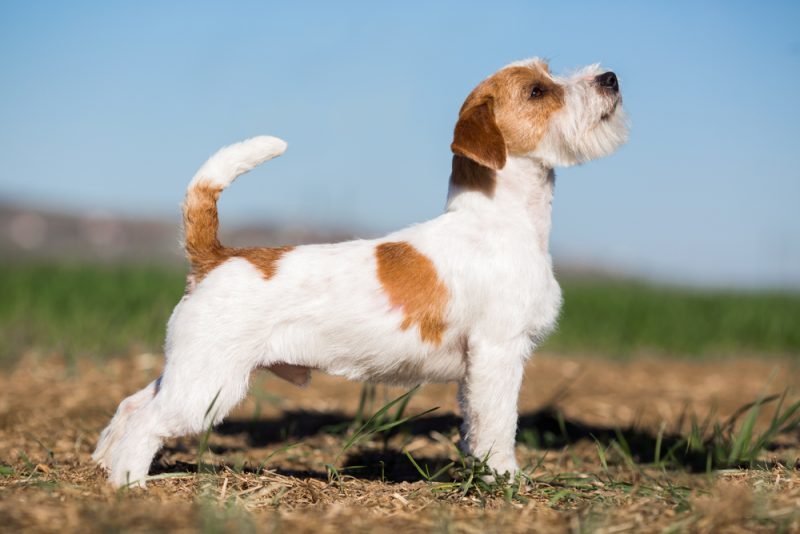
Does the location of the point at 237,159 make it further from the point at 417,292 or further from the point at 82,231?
the point at 82,231

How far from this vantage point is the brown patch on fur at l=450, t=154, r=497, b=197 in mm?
4062

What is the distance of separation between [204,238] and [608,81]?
7.59ft

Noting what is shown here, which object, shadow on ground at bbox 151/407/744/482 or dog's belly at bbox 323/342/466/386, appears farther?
shadow on ground at bbox 151/407/744/482

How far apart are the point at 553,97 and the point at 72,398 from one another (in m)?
4.70

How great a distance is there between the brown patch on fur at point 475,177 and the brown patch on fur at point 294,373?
4.26ft

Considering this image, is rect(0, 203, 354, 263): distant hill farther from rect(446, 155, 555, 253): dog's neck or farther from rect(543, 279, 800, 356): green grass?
rect(446, 155, 555, 253): dog's neck

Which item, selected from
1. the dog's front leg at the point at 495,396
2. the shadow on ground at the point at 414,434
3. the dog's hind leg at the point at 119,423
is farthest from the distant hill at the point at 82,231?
the dog's front leg at the point at 495,396

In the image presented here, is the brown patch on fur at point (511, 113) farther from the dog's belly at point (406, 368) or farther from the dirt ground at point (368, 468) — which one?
the dirt ground at point (368, 468)

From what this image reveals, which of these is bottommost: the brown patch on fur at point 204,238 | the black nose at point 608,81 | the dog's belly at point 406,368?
the dog's belly at point 406,368

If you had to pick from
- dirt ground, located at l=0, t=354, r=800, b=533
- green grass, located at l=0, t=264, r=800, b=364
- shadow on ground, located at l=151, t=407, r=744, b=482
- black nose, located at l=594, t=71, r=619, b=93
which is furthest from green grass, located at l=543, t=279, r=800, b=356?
black nose, located at l=594, t=71, r=619, b=93

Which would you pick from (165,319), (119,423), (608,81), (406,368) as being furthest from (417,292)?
(165,319)

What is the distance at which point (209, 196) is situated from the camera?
3.79 meters

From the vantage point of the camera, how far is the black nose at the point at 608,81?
414 cm

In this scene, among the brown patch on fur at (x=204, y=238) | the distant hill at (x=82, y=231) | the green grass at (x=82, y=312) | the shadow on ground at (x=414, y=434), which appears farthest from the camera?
the distant hill at (x=82, y=231)
